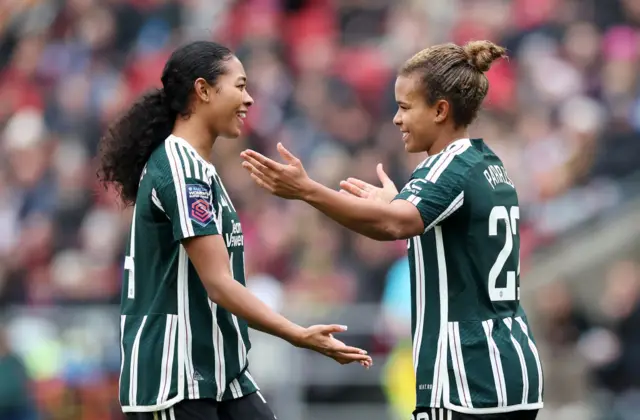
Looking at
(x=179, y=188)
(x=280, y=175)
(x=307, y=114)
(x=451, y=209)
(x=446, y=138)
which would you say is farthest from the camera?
(x=307, y=114)

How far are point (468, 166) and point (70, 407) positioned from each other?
21.6 ft

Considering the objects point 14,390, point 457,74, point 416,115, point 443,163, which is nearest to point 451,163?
point 443,163

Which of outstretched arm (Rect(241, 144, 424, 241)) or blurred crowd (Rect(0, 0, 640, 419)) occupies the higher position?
blurred crowd (Rect(0, 0, 640, 419))

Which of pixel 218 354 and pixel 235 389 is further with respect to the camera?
pixel 235 389

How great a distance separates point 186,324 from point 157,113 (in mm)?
920

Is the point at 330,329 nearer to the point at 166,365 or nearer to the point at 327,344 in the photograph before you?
the point at 327,344

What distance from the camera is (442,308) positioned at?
554cm

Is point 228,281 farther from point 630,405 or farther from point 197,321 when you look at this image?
point 630,405

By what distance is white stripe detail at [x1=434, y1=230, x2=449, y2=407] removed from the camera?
5.49m

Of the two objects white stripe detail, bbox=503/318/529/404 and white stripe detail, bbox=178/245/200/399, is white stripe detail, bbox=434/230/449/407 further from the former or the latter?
white stripe detail, bbox=178/245/200/399

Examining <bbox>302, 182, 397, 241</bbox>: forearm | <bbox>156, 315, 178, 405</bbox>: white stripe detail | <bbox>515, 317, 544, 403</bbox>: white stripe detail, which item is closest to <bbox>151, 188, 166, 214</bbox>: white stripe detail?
<bbox>156, 315, 178, 405</bbox>: white stripe detail

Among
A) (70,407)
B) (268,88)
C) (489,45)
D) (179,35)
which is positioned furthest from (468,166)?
(179,35)

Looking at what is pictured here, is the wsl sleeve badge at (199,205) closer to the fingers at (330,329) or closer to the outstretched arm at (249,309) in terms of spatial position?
the outstretched arm at (249,309)

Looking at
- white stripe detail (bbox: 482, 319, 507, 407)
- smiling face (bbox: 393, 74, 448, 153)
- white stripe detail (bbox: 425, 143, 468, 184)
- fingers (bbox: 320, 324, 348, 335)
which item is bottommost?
white stripe detail (bbox: 482, 319, 507, 407)
